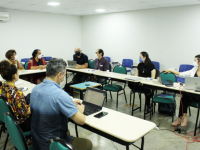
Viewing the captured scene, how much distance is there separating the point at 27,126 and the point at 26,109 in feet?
0.80

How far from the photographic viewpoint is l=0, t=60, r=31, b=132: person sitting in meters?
2.03

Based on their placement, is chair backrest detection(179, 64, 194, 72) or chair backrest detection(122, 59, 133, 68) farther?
chair backrest detection(122, 59, 133, 68)

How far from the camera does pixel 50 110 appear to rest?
4.78ft

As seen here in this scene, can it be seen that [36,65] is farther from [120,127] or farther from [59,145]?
[59,145]

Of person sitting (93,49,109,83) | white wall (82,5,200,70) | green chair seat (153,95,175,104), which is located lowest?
green chair seat (153,95,175,104)

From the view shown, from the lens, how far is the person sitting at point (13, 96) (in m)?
2.03

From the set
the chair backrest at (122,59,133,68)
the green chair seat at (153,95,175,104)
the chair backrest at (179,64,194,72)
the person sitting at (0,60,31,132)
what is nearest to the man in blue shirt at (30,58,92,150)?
the person sitting at (0,60,31,132)

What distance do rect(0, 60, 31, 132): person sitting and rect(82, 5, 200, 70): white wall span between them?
17.0 ft

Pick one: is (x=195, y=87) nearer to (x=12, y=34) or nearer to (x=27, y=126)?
(x=27, y=126)

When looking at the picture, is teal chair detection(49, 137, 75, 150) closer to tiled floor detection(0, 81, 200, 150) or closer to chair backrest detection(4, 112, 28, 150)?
chair backrest detection(4, 112, 28, 150)

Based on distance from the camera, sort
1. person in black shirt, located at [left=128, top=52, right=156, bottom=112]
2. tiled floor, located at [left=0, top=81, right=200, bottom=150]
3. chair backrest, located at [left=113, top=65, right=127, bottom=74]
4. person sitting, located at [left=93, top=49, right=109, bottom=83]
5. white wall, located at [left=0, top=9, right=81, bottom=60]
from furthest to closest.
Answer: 1. white wall, located at [left=0, top=9, right=81, bottom=60]
2. person sitting, located at [left=93, top=49, right=109, bottom=83]
3. chair backrest, located at [left=113, top=65, right=127, bottom=74]
4. person in black shirt, located at [left=128, top=52, right=156, bottom=112]
5. tiled floor, located at [left=0, top=81, right=200, bottom=150]

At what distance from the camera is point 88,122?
6.13ft

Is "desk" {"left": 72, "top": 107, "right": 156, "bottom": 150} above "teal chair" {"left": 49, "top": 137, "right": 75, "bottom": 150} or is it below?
below

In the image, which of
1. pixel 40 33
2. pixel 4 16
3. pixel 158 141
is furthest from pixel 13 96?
pixel 40 33
